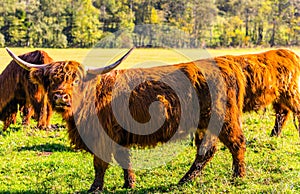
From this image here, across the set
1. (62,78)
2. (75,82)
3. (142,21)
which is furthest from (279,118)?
(142,21)

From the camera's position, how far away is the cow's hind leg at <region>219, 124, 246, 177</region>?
5.59 meters

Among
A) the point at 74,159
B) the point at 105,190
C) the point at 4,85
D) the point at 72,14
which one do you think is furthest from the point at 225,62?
the point at 72,14

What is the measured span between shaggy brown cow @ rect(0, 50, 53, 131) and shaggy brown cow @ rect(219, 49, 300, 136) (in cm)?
441

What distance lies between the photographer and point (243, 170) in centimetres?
566

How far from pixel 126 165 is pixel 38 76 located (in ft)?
5.32

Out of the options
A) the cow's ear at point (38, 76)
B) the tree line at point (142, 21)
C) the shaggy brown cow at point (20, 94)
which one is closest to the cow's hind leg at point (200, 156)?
the cow's ear at point (38, 76)

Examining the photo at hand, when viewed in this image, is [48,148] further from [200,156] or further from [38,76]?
[200,156]

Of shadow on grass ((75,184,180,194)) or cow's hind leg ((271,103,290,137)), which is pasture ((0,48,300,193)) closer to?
shadow on grass ((75,184,180,194))

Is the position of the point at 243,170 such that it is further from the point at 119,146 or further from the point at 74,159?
the point at 74,159

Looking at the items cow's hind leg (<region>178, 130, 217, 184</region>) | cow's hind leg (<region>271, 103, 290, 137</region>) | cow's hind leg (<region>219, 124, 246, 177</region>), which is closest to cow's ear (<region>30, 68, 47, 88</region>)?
cow's hind leg (<region>178, 130, 217, 184</region>)

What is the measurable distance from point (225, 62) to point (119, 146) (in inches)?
72.4

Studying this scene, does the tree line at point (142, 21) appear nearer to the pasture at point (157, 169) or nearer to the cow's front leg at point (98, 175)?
the pasture at point (157, 169)

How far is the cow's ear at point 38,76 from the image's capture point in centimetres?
536

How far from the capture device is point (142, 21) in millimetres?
75312
